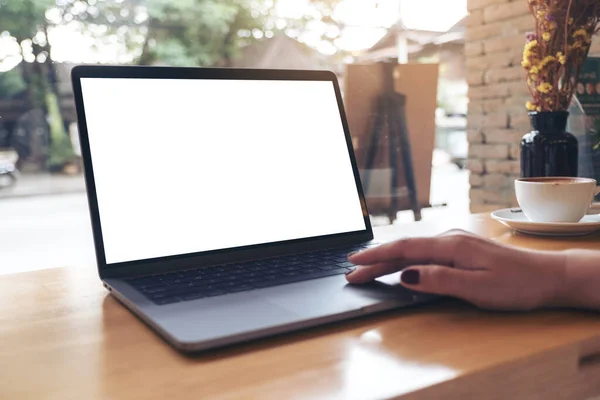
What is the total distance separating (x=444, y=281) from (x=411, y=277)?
3cm

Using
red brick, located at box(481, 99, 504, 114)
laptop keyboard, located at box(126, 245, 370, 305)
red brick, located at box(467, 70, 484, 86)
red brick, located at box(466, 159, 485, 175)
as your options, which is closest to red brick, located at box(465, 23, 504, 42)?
red brick, located at box(467, 70, 484, 86)

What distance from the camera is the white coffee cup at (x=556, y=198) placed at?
32.4 inches

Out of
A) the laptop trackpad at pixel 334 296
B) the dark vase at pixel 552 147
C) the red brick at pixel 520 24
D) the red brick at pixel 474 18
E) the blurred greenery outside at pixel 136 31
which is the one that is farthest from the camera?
the red brick at pixel 474 18

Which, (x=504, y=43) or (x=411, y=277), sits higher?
(x=504, y=43)

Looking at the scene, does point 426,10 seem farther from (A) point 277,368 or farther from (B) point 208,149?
(A) point 277,368

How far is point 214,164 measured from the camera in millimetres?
678

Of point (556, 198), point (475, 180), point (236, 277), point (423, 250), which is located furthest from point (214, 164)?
point (475, 180)

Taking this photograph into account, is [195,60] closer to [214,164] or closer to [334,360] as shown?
[214,164]

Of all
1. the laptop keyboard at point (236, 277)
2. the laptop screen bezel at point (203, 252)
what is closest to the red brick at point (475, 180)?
the laptop screen bezel at point (203, 252)

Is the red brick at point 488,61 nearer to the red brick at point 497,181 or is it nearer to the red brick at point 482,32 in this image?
the red brick at point 482,32

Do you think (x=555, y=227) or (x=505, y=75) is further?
(x=505, y=75)

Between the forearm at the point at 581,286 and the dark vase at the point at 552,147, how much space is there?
57cm

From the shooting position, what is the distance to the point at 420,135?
187 cm

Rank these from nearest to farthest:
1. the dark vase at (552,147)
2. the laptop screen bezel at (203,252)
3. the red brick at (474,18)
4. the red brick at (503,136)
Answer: the laptop screen bezel at (203,252)
the dark vase at (552,147)
the red brick at (503,136)
the red brick at (474,18)
